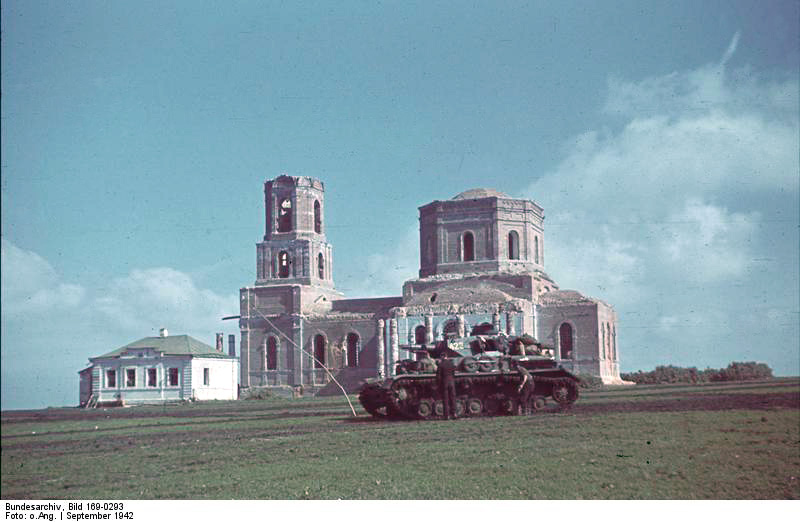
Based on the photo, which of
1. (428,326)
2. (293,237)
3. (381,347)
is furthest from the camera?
(293,237)

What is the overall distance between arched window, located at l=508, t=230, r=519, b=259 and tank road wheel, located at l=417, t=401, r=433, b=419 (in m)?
30.9

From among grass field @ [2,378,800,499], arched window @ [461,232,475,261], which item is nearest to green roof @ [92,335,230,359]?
arched window @ [461,232,475,261]

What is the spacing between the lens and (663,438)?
14047 mm

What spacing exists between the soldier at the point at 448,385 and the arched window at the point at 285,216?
31.9 m

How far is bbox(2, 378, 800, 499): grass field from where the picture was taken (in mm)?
10016

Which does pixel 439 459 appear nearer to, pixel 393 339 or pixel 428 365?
pixel 428 365

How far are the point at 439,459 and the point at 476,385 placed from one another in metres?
9.45

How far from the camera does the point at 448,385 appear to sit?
67.3 ft

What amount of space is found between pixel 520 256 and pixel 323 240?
11178 mm

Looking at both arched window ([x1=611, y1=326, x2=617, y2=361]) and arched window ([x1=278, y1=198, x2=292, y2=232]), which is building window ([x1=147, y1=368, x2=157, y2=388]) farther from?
arched window ([x1=611, y1=326, x2=617, y2=361])

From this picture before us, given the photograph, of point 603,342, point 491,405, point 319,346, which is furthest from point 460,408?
point 319,346

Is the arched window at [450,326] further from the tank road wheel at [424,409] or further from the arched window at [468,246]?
the tank road wheel at [424,409]

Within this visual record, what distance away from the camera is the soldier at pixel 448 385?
2047 cm
